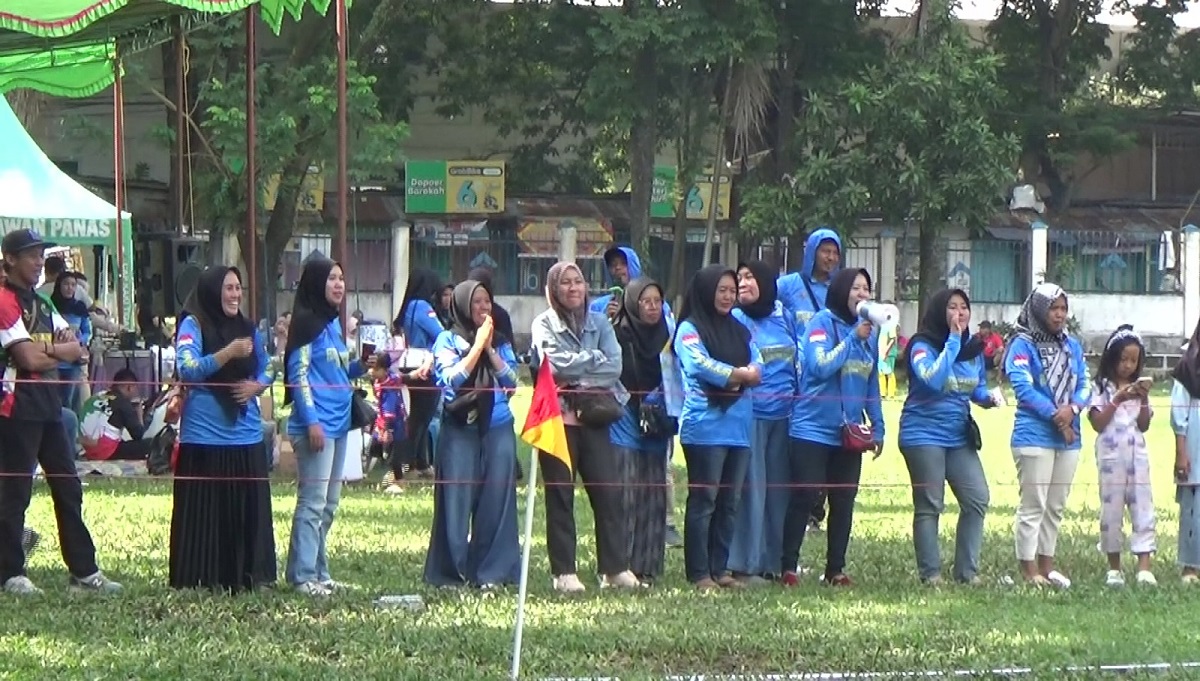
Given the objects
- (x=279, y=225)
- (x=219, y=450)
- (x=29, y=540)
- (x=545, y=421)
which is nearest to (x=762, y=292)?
(x=545, y=421)

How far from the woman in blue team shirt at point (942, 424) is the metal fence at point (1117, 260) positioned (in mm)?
31496

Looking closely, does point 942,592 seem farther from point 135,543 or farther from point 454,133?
point 454,133

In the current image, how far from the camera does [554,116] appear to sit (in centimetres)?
4044

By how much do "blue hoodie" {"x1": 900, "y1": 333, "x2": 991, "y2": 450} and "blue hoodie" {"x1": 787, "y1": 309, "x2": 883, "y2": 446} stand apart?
0.73 feet

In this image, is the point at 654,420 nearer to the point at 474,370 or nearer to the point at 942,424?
the point at 474,370

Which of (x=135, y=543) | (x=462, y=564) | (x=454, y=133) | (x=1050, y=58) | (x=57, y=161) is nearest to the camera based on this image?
(x=462, y=564)

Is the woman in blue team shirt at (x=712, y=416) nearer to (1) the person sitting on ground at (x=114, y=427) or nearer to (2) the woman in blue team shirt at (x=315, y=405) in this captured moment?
(2) the woman in blue team shirt at (x=315, y=405)

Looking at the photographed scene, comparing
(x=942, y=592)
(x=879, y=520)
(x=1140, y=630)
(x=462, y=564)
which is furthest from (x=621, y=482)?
(x=879, y=520)

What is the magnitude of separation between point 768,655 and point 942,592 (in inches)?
94.4

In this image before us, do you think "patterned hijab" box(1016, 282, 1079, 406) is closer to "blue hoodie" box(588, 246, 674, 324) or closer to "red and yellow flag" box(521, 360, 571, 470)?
"blue hoodie" box(588, 246, 674, 324)

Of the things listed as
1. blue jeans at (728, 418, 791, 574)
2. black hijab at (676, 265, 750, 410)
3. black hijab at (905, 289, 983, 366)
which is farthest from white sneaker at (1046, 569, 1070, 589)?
black hijab at (676, 265, 750, 410)

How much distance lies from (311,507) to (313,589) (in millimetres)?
434

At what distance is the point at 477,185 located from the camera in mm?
39688

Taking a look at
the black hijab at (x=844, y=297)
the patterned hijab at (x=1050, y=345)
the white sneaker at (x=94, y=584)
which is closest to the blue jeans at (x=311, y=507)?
the white sneaker at (x=94, y=584)
